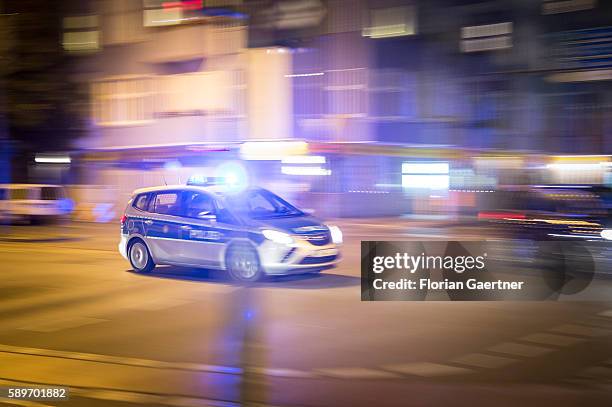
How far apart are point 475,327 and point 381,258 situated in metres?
3.21

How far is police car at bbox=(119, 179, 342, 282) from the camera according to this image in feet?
39.3

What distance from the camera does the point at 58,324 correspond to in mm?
9273

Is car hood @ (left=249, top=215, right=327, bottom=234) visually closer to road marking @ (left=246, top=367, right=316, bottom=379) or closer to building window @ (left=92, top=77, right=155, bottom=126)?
road marking @ (left=246, top=367, right=316, bottom=379)

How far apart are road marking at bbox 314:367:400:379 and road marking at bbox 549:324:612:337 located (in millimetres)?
2758

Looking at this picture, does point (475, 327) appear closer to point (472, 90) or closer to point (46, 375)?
point (46, 375)

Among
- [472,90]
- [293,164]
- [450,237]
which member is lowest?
[450,237]

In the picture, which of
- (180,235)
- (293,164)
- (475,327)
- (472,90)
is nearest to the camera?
(475,327)

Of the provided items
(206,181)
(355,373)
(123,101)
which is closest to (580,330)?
(355,373)

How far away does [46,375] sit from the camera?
6.82m

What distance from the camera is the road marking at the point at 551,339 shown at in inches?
313

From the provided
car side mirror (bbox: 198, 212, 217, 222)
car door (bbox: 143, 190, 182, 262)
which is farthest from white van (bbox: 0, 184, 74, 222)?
car side mirror (bbox: 198, 212, 217, 222)

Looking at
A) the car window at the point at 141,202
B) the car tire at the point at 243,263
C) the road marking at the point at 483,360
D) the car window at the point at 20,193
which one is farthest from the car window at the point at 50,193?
the road marking at the point at 483,360

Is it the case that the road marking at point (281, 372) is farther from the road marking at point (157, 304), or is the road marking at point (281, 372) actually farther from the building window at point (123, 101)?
the building window at point (123, 101)

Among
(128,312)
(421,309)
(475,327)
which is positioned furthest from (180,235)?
(475,327)
